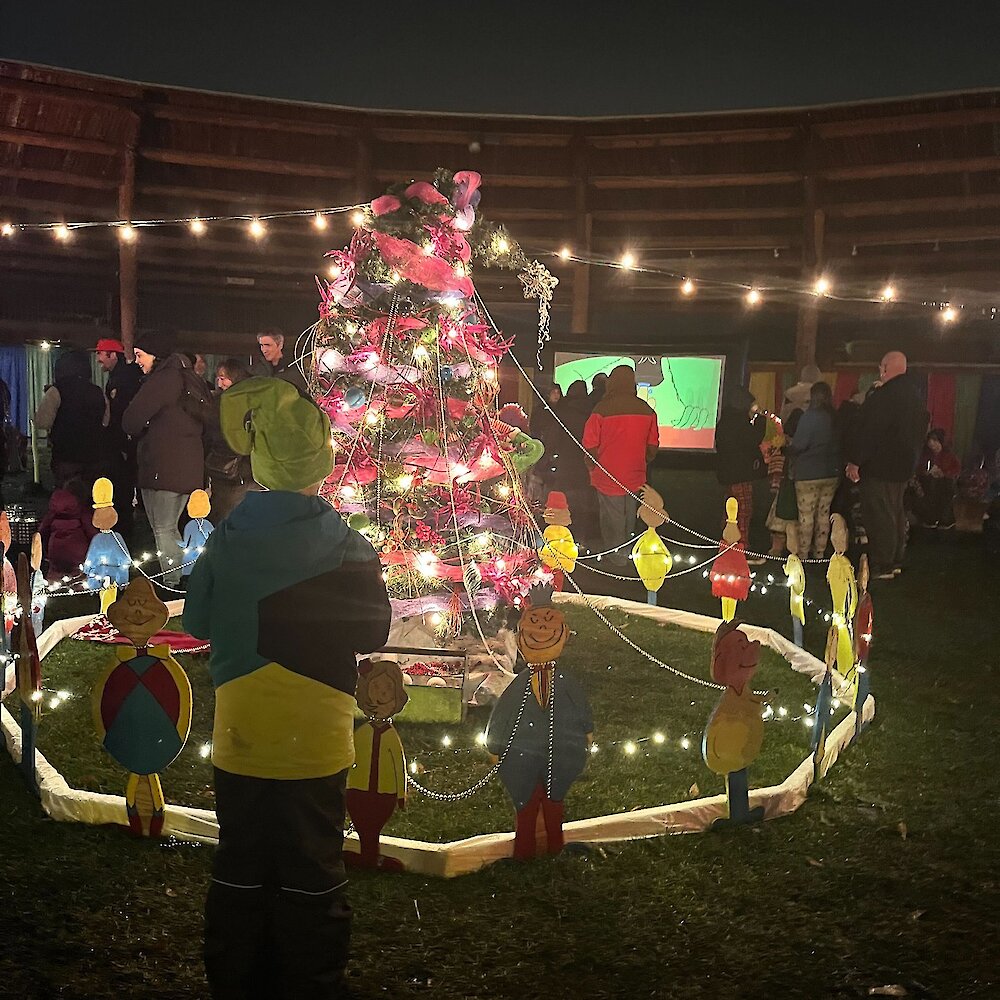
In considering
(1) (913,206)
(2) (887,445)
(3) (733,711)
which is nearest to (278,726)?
(3) (733,711)

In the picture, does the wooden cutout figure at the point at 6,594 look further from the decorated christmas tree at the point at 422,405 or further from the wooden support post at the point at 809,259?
the wooden support post at the point at 809,259

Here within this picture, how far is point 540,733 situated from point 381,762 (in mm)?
555

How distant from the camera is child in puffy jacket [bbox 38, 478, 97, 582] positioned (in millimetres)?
7387

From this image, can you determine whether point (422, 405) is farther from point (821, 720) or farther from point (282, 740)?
point (282, 740)

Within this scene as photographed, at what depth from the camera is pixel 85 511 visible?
7734 millimetres

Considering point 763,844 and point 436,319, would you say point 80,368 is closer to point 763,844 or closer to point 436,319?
point 436,319

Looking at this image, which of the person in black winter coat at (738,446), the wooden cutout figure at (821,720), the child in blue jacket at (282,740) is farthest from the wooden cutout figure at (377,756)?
the person in black winter coat at (738,446)

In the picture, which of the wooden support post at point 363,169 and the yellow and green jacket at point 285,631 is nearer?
the yellow and green jacket at point 285,631

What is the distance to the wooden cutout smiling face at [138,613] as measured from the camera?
3.46 metres

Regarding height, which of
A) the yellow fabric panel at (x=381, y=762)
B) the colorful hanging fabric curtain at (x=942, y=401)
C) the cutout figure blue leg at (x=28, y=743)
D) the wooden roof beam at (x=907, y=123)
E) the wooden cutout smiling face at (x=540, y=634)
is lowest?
the cutout figure blue leg at (x=28, y=743)

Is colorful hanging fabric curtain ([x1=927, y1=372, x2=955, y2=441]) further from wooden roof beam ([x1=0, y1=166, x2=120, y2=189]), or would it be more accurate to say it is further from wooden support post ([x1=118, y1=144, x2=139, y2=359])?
wooden roof beam ([x1=0, y1=166, x2=120, y2=189])

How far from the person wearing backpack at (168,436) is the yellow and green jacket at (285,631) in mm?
4716

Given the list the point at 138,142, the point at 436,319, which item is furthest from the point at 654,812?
the point at 138,142

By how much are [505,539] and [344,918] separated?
3.15 metres
